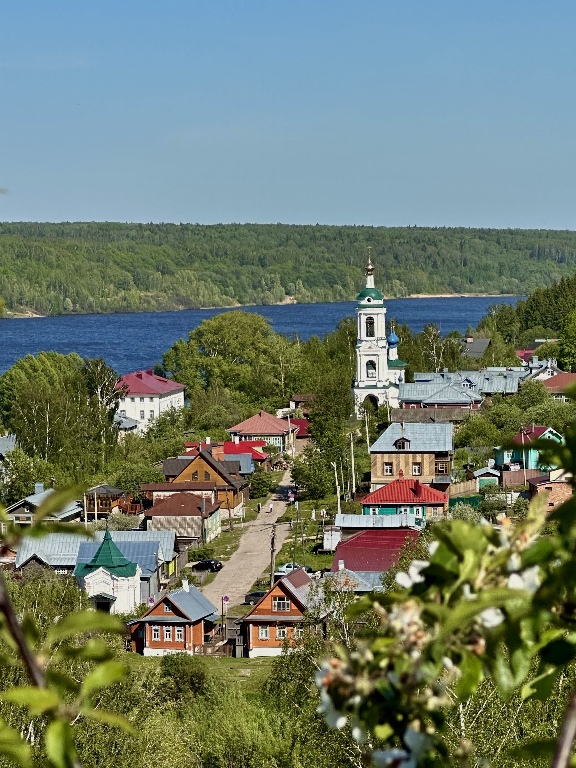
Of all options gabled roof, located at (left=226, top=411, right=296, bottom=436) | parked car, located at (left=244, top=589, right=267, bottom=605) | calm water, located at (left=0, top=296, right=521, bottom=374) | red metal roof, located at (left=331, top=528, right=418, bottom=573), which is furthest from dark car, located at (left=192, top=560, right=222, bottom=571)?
calm water, located at (left=0, top=296, right=521, bottom=374)

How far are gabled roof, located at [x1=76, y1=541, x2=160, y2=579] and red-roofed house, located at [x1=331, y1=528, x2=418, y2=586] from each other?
9.10ft

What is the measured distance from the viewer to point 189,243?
158625mm

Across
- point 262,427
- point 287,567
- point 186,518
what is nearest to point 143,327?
point 262,427

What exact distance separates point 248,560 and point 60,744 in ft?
64.8

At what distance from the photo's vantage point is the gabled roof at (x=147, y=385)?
3744cm

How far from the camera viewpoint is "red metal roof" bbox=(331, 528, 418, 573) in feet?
57.6

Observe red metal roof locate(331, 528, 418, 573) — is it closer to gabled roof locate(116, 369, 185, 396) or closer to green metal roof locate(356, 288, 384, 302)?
green metal roof locate(356, 288, 384, 302)

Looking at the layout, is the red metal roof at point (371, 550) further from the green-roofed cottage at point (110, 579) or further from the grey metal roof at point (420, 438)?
the grey metal roof at point (420, 438)

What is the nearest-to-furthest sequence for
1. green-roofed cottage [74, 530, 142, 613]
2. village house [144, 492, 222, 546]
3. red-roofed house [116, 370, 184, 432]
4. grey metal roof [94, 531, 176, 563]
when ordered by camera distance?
green-roofed cottage [74, 530, 142, 613] → grey metal roof [94, 531, 176, 563] → village house [144, 492, 222, 546] → red-roofed house [116, 370, 184, 432]

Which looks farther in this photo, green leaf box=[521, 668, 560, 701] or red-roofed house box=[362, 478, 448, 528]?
red-roofed house box=[362, 478, 448, 528]

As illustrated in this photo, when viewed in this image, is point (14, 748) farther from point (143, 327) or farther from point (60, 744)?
point (143, 327)

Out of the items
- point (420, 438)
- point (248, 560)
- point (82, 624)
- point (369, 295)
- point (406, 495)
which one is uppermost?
point (82, 624)

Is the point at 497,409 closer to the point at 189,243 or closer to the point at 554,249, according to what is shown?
the point at 189,243

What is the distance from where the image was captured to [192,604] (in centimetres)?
1650
